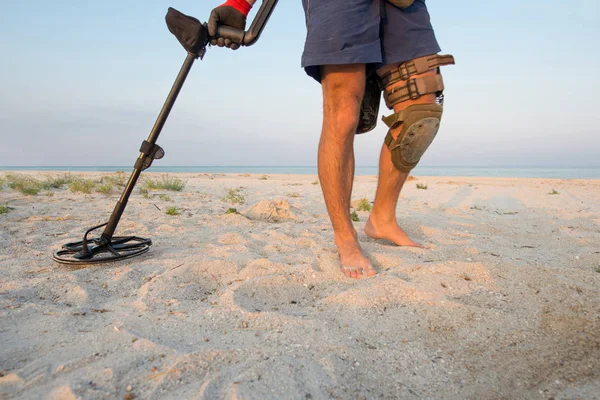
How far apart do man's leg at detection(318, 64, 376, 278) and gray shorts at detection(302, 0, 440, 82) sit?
0.31ft

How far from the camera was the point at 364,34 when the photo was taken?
1.92 meters

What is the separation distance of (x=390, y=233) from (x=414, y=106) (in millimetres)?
806

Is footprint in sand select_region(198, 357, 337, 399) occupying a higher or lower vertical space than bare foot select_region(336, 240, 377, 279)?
lower

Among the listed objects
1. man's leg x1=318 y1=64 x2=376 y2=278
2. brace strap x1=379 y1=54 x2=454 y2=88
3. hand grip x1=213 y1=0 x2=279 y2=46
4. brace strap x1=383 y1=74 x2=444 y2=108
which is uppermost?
hand grip x1=213 y1=0 x2=279 y2=46

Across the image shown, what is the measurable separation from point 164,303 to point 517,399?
1.18 metres

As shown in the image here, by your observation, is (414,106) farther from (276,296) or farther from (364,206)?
(364,206)

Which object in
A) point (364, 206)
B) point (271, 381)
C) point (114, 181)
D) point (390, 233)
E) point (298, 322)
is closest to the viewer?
point (271, 381)

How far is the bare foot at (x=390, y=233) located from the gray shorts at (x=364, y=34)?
988 millimetres

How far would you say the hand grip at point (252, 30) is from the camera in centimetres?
195

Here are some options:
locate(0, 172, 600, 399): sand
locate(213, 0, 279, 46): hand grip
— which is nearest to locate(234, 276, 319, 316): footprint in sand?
locate(0, 172, 600, 399): sand

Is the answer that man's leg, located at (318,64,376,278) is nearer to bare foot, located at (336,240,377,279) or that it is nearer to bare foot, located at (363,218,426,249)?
bare foot, located at (336,240,377,279)

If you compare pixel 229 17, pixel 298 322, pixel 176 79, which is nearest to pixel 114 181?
pixel 176 79

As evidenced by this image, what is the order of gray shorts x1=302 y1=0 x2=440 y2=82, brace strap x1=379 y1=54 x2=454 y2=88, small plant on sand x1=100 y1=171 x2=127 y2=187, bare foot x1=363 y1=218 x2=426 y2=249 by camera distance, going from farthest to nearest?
small plant on sand x1=100 y1=171 x2=127 y2=187
bare foot x1=363 y1=218 x2=426 y2=249
brace strap x1=379 y1=54 x2=454 y2=88
gray shorts x1=302 y1=0 x2=440 y2=82

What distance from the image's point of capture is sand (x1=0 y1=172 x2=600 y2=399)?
92cm
